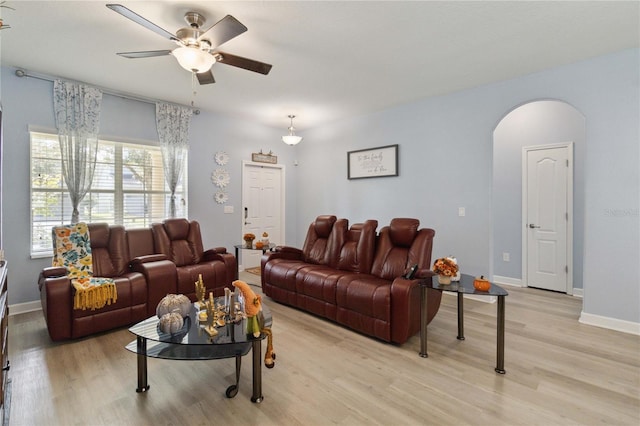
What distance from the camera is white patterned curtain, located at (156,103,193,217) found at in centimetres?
467

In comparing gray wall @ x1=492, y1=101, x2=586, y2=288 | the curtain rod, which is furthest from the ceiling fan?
gray wall @ x1=492, y1=101, x2=586, y2=288

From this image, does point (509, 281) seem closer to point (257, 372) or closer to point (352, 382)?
point (352, 382)

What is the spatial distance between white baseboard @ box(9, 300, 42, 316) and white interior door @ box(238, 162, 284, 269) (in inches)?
109

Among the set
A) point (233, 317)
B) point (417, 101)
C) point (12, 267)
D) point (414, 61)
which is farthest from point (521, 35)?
point (12, 267)

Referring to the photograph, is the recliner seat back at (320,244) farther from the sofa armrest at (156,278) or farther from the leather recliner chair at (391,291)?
the sofa armrest at (156,278)

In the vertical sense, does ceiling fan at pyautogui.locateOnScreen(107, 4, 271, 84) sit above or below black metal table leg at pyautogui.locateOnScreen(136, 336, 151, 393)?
above

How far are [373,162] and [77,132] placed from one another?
417cm

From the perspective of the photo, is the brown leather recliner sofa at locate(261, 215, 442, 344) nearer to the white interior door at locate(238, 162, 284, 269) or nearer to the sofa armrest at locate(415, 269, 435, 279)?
the sofa armrest at locate(415, 269, 435, 279)

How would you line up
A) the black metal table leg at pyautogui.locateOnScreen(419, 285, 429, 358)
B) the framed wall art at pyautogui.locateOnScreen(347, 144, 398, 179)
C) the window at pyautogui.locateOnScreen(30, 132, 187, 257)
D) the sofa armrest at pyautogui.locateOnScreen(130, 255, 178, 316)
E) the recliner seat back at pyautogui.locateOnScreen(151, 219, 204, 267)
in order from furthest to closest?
the framed wall art at pyautogui.locateOnScreen(347, 144, 398, 179) < the recliner seat back at pyautogui.locateOnScreen(151, 219, 204, 267) < the window at pyautogui.locateOnScreen(30, 132, 187, 257) < the sofa armrest at pyautogui.locateOnScreen(130, 255, 178, 316) < the black metal table leg at pyautogui.locateOnScreen(419, 285, 429, 358)

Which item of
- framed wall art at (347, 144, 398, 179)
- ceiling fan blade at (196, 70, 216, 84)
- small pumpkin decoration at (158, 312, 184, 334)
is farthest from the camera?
framed wall art at (347, 144, 398, 179)

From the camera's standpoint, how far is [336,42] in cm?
292

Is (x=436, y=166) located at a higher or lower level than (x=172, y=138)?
lower

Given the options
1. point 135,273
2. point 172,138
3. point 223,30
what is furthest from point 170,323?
point 172,138

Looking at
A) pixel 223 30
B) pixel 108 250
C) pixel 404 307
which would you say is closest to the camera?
pixel 223 30
